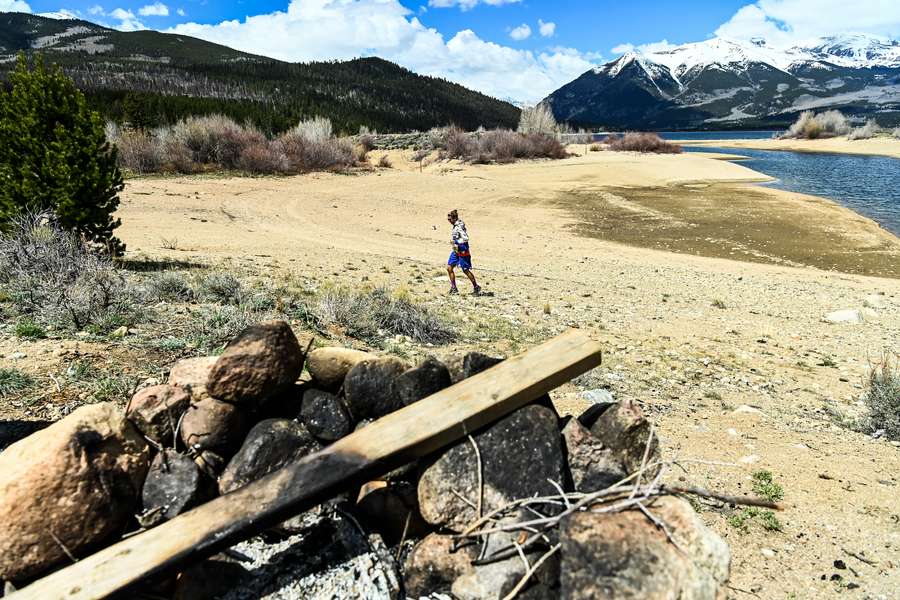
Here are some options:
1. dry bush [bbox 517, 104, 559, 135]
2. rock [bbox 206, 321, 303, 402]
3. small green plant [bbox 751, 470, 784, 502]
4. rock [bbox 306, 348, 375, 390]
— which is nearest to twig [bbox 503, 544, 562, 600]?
rock [bbox 306, 348, 375, 390]

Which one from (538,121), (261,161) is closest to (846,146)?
(538,121)

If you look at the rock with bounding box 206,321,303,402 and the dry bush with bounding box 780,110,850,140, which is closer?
the rock with bounding box 206,321,303,402

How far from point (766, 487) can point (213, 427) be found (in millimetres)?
4005

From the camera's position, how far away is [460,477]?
7.62ft

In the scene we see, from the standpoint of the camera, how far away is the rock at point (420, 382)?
2723mm

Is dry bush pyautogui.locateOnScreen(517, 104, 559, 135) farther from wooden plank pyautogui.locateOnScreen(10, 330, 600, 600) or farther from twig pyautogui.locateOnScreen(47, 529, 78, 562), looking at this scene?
twig pyautogui.locateOnScreen(47, 529, 78, 562)

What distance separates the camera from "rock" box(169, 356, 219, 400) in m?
2.76

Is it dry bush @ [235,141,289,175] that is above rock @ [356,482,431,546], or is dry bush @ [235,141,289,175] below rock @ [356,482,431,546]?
above

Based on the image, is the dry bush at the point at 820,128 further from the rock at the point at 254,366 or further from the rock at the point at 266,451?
the rock at the point at 266,451

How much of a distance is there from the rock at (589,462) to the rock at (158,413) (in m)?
1.99

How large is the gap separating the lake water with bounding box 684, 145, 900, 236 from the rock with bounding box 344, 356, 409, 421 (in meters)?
25.8

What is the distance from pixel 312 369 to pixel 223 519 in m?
1.06

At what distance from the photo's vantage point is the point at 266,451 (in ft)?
8.29

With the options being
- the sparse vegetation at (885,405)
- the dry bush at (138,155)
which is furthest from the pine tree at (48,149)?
the dry bush at (138,155)
